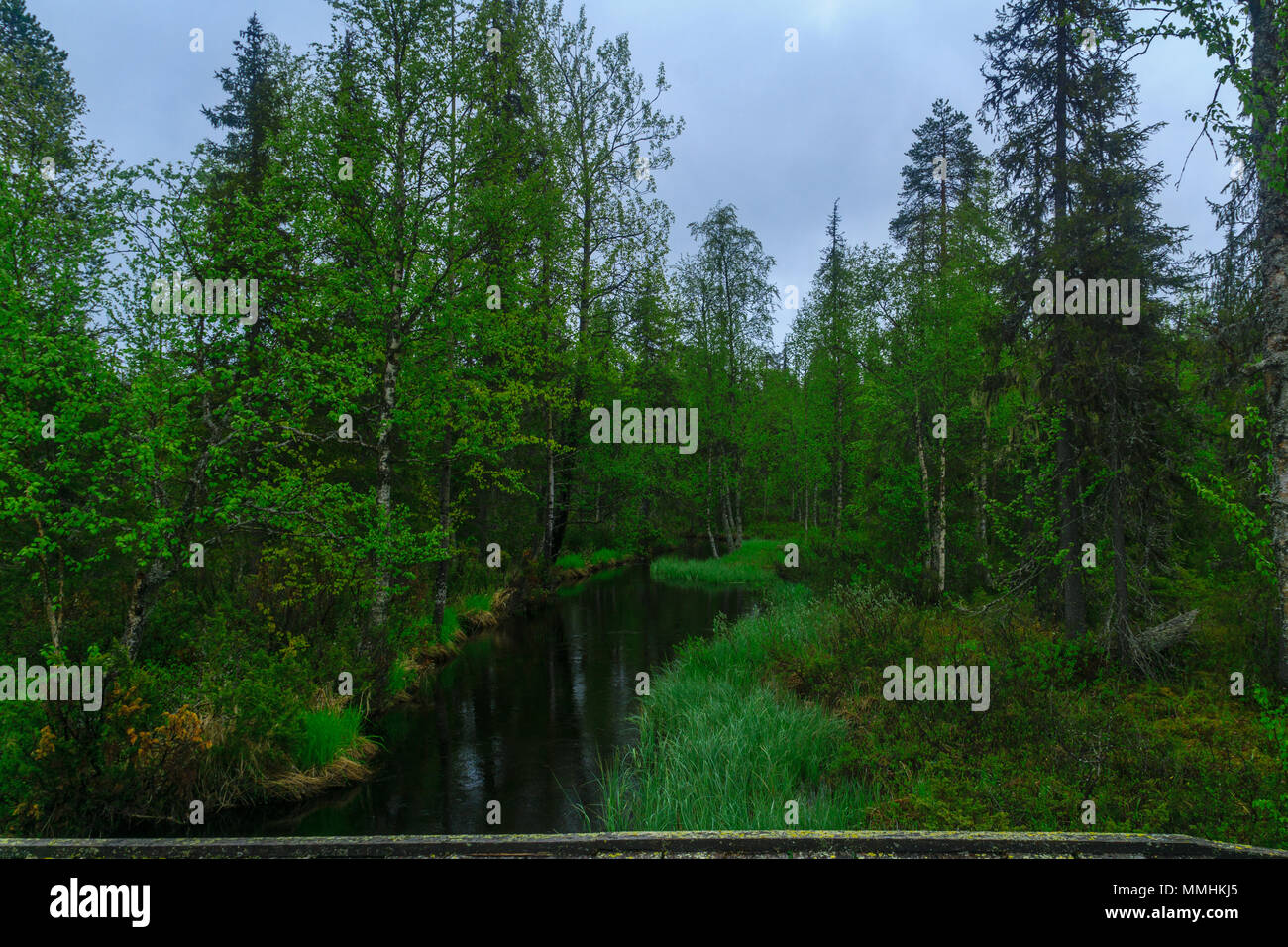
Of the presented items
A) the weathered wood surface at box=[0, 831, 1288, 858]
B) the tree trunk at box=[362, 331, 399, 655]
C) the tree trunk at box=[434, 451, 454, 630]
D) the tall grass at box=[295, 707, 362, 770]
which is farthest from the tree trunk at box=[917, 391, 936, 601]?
the weathered wood surface at box=[0, 831, 1288, 858]

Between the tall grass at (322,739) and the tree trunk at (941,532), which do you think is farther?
the tree trunk at (941,532)

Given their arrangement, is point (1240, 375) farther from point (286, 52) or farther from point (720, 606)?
point (286, 52)

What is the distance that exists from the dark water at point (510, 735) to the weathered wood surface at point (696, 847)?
563cm

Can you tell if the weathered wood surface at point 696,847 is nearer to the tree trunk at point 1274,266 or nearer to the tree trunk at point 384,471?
the tree trunk at point 1274,266

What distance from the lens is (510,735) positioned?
1145cm

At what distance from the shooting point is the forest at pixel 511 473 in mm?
7332

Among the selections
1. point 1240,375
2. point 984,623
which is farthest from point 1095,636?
point 1240,375

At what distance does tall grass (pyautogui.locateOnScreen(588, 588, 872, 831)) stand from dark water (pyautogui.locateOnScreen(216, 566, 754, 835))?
2.61 ft

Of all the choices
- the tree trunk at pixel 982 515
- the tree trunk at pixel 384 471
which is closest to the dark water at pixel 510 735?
the tree trunk at pixel 384 471

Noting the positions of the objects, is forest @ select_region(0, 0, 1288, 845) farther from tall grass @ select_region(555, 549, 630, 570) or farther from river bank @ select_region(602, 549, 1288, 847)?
tall grass @ select_region(555, 549, 630, 570)

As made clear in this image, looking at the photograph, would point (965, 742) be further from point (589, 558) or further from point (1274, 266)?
point (589, 558)

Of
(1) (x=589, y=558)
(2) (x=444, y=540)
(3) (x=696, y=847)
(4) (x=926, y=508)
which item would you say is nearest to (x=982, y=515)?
(4) (x=926, y=508)

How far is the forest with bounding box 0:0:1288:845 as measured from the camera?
7332 mm
